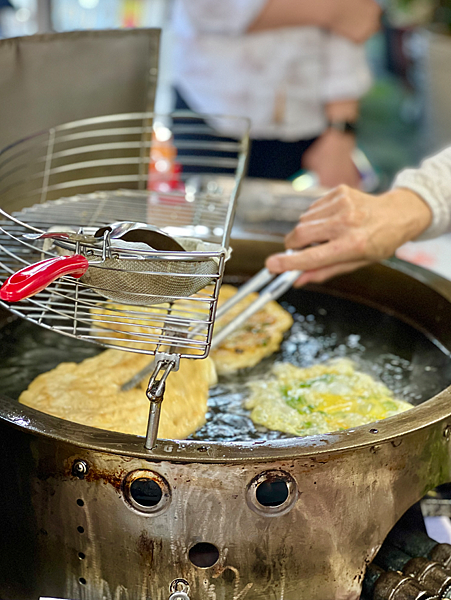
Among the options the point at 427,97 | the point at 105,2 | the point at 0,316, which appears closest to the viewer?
the point at 0,316

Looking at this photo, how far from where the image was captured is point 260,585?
1.04 metres

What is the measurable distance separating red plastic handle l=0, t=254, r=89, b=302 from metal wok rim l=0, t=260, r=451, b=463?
281 millimetres

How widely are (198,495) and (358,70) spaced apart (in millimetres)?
2618

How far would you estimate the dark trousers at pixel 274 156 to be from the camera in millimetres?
3256

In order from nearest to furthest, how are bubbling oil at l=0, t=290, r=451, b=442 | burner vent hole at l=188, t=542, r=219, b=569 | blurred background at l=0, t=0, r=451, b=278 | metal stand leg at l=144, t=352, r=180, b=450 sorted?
metal stand leg at l=144, t=352, r=180, b=450
burner vent hole at l=188, t=542, r=219, b=569
bubbling oil at l=0, t=290, r=451, b=442
blurred background at l=0, t=0, r=451, b=278

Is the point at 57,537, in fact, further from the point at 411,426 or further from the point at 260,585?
the point at 411,426

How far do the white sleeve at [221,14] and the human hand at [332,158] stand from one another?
2.30 feet

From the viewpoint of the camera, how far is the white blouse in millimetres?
2873

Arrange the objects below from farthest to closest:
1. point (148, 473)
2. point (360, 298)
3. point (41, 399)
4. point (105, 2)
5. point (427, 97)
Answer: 1. point (427, 97)
2. point (105, 2)
3. point (360, 298)
4. point (41, 399)
5. point (148, 473)

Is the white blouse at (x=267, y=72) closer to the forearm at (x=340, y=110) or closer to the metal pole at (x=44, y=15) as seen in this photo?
the forearm at (x=340, y=110)

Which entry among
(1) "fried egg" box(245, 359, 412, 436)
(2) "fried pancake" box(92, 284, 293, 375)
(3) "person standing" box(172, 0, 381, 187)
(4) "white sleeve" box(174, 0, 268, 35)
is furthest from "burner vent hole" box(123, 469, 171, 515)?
(4) "white sleeve" box(174, 0, 268, 35)

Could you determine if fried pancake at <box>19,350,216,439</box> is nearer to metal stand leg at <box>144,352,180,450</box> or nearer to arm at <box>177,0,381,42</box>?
metal stand leg at <box>144,352,180,450</box>

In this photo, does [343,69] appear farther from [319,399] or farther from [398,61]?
[398,61]

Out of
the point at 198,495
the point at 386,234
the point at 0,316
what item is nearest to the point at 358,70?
the point at 386,234
